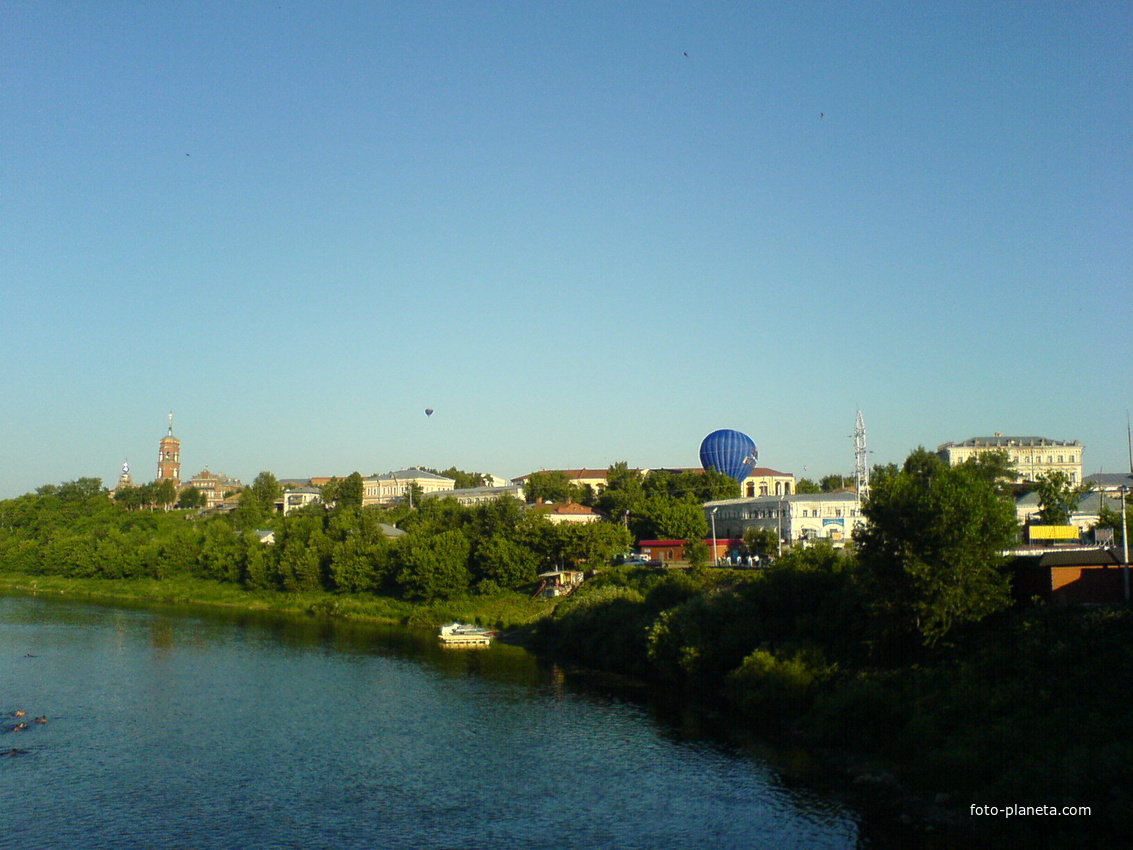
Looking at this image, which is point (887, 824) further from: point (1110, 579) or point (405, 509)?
point (405, 509)

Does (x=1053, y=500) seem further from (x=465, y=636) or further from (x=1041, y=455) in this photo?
(x=1041, y=455)

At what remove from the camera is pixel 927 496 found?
28547mm

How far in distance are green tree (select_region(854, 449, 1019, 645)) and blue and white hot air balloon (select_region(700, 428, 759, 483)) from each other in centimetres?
7416

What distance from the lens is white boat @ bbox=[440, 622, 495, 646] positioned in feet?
158

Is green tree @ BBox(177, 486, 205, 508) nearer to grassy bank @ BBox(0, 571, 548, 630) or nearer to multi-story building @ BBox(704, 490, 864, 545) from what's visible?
grassy bank @ BBox(0, 571, 548, 630)

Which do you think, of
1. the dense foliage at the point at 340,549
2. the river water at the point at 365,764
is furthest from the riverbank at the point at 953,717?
the dense foliage at the point at 340,549

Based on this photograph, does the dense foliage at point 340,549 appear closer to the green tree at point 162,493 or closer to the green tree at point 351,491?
the green tree at point 351,491

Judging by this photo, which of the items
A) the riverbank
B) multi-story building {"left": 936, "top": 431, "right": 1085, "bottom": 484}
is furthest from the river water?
multi-story building {"left": 936, "top": 431, "right": 1085, "bottom": 484}

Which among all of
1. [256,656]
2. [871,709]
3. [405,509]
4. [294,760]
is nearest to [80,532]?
[405,509]

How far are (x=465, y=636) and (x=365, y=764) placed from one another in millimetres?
22188

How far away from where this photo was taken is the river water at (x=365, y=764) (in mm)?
21109

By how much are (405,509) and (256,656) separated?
53.8 meters

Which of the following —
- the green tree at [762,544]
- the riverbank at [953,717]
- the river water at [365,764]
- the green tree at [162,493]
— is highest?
the green tree at [162,493]

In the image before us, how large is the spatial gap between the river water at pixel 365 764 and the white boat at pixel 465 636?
5.16m
